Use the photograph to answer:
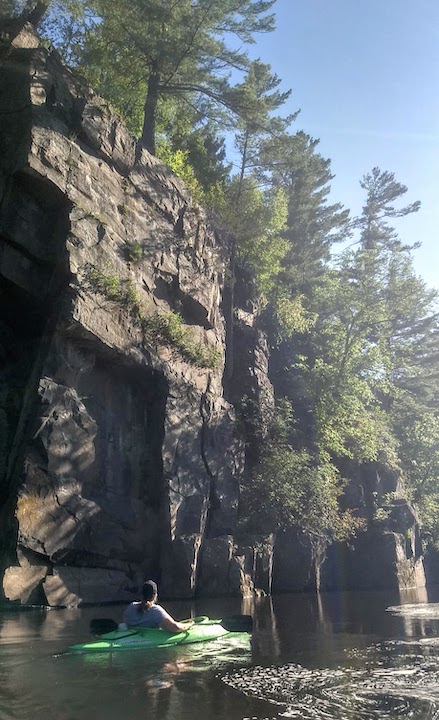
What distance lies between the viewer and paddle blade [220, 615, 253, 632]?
11.9 meters

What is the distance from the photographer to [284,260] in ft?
137

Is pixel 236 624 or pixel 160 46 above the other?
pixel 160 46

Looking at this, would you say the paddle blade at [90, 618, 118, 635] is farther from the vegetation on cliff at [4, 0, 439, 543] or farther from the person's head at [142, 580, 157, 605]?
→ the vegetation on cliff at [4, 0, 439, 543]

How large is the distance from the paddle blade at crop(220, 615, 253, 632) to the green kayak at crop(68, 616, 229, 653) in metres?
0.16

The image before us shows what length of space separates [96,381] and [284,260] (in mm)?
25414

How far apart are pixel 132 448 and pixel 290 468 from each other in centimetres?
931

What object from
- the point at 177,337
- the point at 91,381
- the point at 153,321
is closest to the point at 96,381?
the point at 91,381

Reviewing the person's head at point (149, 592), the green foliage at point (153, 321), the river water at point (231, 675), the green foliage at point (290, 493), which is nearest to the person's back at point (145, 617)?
the person's head at point (149, 592)

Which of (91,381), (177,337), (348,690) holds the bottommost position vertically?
(348,690)

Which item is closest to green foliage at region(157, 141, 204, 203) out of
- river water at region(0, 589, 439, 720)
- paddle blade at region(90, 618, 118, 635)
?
river water at region(0, 589, 439, 720)

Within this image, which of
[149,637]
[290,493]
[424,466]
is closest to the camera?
[149,637]

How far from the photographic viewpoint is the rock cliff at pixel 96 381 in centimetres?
1611

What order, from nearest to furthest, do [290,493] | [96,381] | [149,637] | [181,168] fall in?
1. [149,637]
2. [96,381]
3. [290,493]
4. [181,168]

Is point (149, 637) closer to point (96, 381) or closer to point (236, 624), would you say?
point (236, 624)
